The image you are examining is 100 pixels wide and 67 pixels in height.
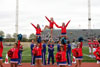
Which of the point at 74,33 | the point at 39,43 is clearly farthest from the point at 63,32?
the point at 74,33

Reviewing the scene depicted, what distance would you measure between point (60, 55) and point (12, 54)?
8.77ft

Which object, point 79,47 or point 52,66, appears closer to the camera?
point 79,47

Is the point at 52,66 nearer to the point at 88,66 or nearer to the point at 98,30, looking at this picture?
the point at 88,66

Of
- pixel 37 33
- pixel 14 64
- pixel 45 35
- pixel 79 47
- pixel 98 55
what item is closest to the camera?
pixel 98 55

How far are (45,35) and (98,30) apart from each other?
18.2m

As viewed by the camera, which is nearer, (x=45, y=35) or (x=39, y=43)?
(x=39, y=43)

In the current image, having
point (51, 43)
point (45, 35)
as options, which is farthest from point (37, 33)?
point (45, 35)

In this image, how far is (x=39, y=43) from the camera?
26.1 feet

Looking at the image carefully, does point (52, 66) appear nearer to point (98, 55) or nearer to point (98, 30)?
point (98, 55)

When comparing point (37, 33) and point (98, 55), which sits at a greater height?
point (37, 33)

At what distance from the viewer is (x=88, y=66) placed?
10.5 m

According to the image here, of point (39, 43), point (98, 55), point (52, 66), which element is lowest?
point (52, 66)

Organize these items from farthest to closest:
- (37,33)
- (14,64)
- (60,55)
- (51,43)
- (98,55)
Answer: (51,43), (37,33), (14,64), (98,55), (60,55)

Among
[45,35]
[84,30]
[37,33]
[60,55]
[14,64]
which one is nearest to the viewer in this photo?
[60,55]
